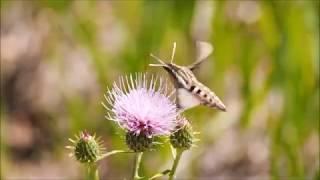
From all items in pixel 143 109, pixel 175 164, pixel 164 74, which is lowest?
pixel 175 164

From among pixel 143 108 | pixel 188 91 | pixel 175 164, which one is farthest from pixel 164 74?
pixel 188 91

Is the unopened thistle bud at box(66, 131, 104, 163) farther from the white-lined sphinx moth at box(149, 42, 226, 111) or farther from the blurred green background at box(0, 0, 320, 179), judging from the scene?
the blurred green background at box(0, 0, 320, 179)

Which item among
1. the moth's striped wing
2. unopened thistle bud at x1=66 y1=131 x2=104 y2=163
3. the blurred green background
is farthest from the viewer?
the blurred green background

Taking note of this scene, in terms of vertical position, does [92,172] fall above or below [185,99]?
below

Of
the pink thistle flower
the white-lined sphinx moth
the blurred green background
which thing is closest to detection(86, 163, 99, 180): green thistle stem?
the pink thistle flower

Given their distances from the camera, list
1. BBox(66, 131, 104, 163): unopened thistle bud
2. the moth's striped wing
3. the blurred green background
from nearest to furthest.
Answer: the moth's striped wing, BBox(66, 131, 104, 163): unopened thistle bud, the blurred green background

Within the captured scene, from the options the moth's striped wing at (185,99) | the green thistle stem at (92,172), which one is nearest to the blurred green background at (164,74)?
the green thistle stem at (92,172)

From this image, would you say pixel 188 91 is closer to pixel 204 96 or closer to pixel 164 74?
pixel 204 96

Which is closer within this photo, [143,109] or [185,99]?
[185,99]
